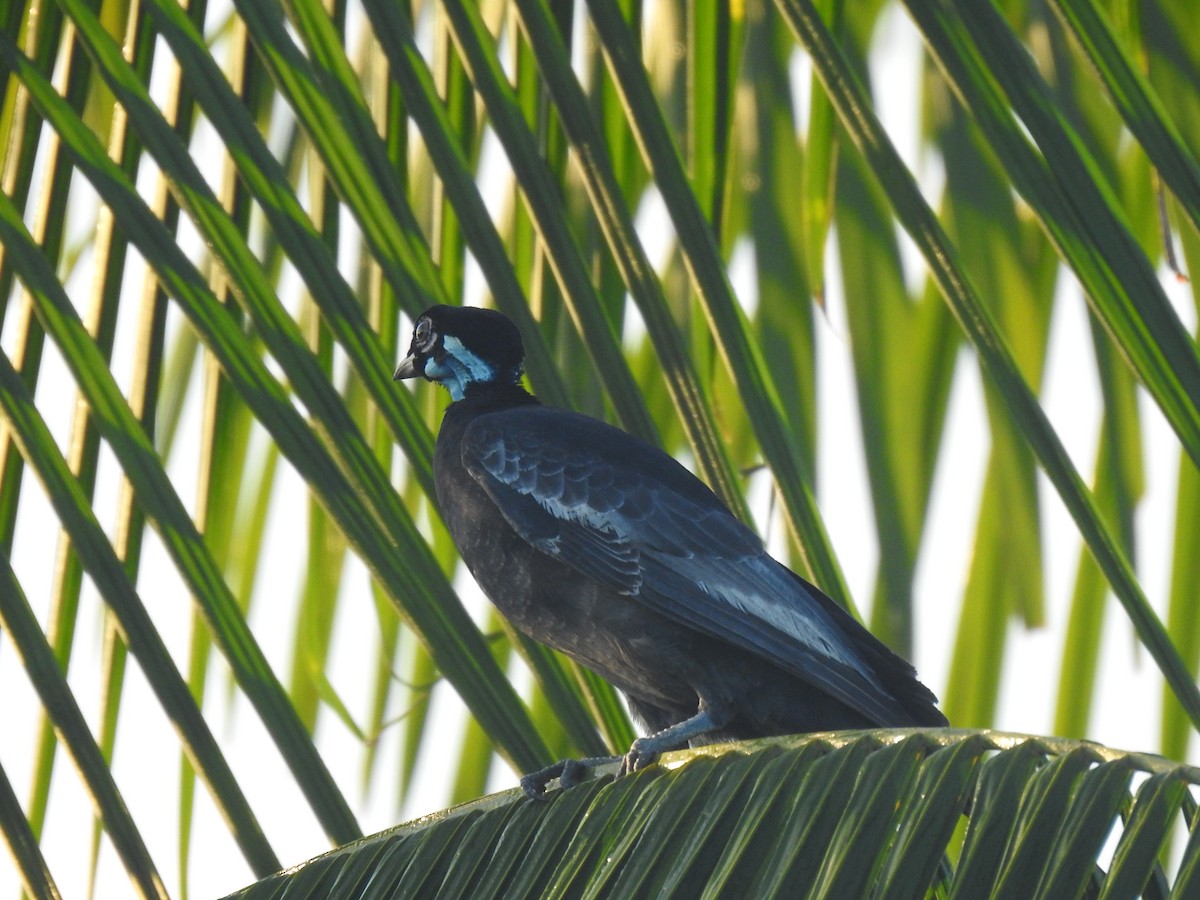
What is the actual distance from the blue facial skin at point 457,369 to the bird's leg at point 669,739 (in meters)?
1.08

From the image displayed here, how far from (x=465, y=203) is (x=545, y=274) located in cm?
59

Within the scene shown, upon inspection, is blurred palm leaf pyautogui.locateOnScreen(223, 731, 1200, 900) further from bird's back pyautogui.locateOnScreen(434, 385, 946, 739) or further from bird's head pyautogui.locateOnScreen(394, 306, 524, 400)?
bird's head pyautogui.locateOnScreen(394, 306, 524, 400)

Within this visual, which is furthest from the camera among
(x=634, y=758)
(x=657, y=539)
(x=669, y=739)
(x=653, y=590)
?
(x=657, y=539)

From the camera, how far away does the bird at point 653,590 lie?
3.43 meters

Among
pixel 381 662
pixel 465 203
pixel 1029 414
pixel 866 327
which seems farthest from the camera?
pixel 381 662

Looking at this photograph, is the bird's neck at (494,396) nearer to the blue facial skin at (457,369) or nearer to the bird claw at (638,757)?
the blue facial skin at (457,369)

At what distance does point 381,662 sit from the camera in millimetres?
4598

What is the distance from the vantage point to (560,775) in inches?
117

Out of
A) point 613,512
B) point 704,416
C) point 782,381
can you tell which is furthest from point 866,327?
point 704,416

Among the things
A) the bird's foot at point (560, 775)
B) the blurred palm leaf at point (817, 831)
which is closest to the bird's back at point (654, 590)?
the bird's foot at point (560, 775)

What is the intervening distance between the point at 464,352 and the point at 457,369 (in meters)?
0.04

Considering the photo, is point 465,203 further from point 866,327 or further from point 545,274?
point 866,327

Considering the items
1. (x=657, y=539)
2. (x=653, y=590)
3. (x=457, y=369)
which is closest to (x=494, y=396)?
(x=457, y=369)

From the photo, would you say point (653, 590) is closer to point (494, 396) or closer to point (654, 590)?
point (654, 590)
